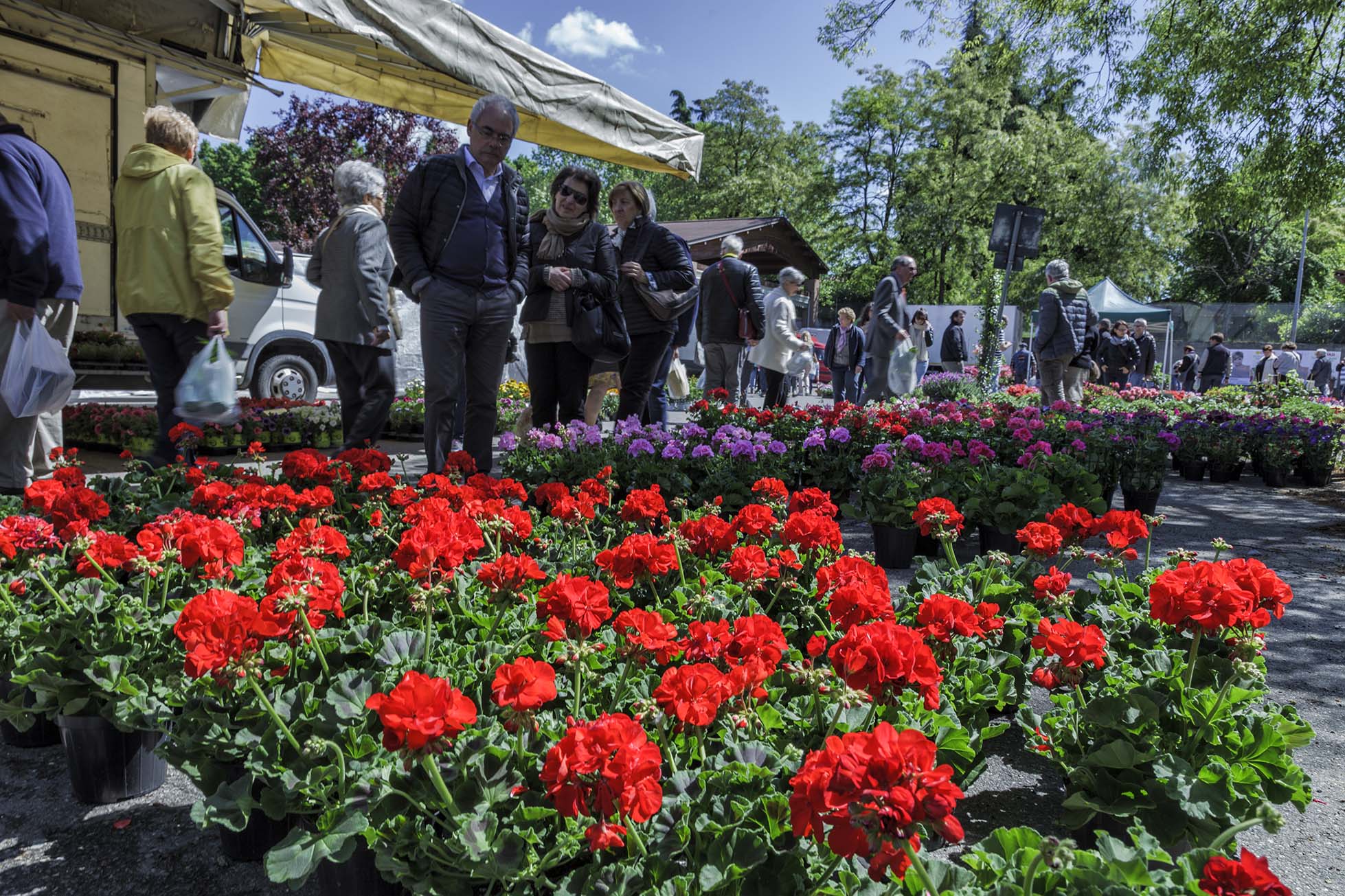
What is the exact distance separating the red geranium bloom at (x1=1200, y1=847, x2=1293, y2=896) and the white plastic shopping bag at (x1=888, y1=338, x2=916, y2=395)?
929 cm

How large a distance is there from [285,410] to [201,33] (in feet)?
10.0

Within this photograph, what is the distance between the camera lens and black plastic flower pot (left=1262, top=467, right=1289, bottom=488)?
8.34 metres

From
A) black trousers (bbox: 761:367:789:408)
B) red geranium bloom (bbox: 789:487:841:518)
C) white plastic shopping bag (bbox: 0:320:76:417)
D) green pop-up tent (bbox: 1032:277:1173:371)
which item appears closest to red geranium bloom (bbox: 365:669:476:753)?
red geranium bloom (bbox: 789:487:841:518)

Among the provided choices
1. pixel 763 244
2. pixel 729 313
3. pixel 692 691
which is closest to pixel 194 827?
pixel 692 691

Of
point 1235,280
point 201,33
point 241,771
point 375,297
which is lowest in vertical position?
point 241,771

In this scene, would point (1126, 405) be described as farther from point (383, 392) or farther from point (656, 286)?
point (383, 392)

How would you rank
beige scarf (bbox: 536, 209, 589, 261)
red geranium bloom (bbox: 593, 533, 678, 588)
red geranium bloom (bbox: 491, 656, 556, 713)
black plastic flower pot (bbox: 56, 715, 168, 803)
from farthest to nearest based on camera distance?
beige scarf (bbox: 536, 209, 589, 261) < red geranium bloom (bbox: 593, 533, 678, 588) < black plastic flower pot (bbox: 56, 715, 168, 803) < red geranium bloom (bbox: 491, 656, 556, 713)

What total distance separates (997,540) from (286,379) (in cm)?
799

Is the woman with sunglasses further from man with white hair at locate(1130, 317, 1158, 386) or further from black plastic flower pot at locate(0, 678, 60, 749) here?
Answer: man with white hair at locate(1130, 317, 1158, 386)

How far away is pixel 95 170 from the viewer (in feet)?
23.8

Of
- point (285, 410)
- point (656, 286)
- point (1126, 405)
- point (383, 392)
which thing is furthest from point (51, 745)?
point (1126, 405)

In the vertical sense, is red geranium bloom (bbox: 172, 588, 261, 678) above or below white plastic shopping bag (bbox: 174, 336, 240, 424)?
below

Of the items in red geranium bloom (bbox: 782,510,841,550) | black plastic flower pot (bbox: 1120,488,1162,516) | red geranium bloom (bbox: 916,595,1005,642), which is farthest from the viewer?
black plastic flower pot (bbox: 1120,488,1162,516)

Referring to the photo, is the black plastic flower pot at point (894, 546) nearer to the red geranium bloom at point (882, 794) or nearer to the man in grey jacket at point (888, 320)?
the red geranium bloom at point (882, 794)
